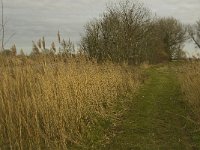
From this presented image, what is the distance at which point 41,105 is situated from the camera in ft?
25.0

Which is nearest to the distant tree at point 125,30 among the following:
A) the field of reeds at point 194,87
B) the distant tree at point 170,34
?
the field of reeds at point 194,87

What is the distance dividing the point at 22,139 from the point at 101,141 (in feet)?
6.09

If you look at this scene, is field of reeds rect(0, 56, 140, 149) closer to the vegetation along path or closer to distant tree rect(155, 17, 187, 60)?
the vegetation along path

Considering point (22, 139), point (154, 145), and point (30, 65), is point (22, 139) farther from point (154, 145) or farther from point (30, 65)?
point (154, 145)

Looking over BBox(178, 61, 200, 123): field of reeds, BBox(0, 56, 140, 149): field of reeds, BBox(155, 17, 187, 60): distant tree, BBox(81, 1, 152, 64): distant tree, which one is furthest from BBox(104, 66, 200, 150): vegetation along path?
BBox(155, 17, 187, 60): distant tree

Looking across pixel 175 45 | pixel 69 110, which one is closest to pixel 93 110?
pixel 69 110

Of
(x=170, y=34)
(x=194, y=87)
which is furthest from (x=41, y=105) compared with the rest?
(x=170, y=34)

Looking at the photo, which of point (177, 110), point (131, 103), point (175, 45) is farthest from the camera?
point (175, 45)

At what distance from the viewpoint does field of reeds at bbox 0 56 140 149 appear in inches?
280

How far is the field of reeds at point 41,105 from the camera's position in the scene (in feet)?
23.4

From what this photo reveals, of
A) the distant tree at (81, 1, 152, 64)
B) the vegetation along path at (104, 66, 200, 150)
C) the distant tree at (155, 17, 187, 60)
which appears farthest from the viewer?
the distant tree at (155, 17, 187, 60)

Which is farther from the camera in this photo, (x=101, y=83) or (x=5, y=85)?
(x=101, y=83)

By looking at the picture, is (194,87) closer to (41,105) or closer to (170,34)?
(41,105)

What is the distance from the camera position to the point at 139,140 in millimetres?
8461
